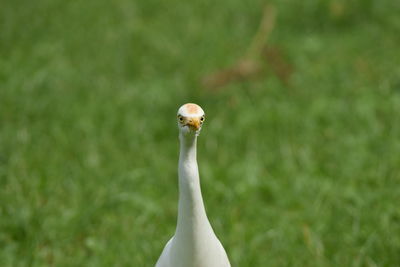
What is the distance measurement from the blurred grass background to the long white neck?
4.88 ft

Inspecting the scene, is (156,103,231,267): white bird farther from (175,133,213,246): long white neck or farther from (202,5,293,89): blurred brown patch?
(202,5,293,89): blurred brown patch

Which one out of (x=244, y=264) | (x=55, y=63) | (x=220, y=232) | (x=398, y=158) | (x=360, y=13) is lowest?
(x=244, y=264)

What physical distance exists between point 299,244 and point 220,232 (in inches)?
22.0

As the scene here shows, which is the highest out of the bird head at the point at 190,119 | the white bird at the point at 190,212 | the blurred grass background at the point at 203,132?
the blurred grass background at the point at 203,132

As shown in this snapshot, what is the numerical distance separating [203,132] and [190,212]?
10.0 feet

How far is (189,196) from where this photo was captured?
8.37 ft

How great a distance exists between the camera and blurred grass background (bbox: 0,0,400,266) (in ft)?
14.0

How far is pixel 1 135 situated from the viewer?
508 cm

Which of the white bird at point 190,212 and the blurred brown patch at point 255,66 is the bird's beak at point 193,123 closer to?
the white bird at point 190,212

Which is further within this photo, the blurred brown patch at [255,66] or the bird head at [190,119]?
the blurred brown patch at [255,66]

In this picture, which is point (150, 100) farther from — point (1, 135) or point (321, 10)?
point (321, 10)

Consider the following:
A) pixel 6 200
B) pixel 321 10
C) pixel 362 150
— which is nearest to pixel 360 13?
pixel 321 10

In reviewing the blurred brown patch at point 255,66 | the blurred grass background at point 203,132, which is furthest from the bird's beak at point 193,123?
the blurred brown patch at point 255,66

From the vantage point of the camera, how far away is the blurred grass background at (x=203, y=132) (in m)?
4.25
